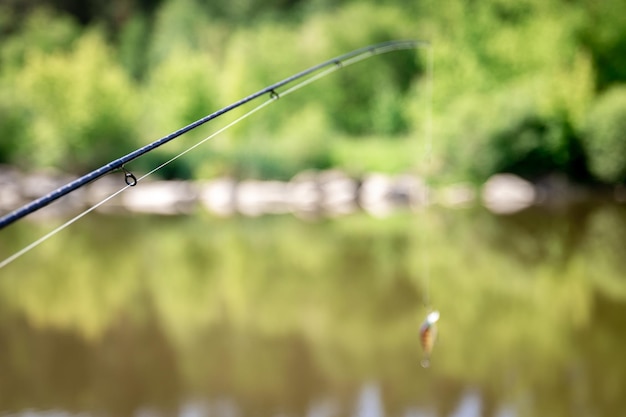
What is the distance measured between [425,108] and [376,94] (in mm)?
4364

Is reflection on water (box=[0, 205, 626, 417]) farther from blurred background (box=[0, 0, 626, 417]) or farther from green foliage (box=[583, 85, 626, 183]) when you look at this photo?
green foliage (box=[583, 85, 626, 183])

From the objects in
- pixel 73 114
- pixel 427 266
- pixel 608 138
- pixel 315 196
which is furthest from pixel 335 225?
pixel 73 114

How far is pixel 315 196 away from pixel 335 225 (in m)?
3.26

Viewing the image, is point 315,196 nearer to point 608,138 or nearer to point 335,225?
point 335,225

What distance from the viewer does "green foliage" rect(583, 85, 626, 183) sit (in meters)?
15.8

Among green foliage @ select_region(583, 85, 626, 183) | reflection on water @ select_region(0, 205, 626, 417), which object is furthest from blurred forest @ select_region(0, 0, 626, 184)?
reflection on water @ select_region(0, 205, 626, 417)

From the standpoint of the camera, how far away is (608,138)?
629 inches

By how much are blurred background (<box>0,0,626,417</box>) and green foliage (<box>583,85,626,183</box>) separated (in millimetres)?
40

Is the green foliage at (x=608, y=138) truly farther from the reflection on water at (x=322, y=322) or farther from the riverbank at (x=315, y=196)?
the reflection on water at (x=322, y=322)

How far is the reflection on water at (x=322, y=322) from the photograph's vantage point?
6152mm

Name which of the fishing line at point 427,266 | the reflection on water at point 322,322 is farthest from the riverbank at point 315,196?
the reflection on water at point 322,322

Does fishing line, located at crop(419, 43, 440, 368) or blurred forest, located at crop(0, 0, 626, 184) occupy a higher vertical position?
blurred forest, located at crop(0, 0, 626, 184)

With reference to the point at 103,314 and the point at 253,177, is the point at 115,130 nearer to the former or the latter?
the point at 253,177

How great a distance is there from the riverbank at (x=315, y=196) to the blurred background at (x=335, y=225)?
0.29ft
